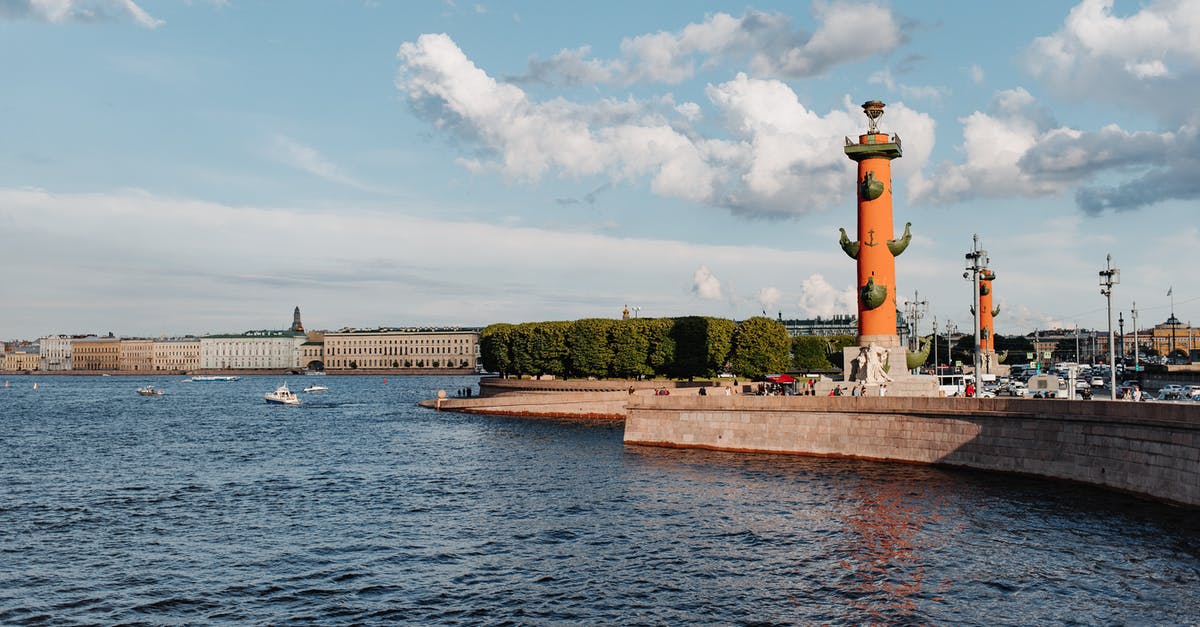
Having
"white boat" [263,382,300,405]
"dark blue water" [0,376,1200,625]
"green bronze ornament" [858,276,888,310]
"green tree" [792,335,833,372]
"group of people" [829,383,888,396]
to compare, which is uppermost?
"green bronze ornament" [858,276,888,310]

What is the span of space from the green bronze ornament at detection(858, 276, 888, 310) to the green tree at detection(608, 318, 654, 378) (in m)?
37.3

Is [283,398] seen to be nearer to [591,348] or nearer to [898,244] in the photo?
[591,348]

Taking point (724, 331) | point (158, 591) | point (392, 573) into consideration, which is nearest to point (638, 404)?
point (392, 573)

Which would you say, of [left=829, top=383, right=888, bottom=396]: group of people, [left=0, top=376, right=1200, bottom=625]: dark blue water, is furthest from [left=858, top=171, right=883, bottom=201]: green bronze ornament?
[left=0, top=376, right=1200, bottom=625]: dark blue water

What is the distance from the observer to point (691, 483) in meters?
36.9

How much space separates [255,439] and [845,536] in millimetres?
42927

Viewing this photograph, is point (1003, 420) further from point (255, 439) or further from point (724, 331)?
point (724, 331)

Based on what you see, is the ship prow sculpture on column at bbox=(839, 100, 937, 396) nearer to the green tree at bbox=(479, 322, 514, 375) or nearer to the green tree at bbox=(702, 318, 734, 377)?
the green tree at bbox=(702, 318, 734, 377)

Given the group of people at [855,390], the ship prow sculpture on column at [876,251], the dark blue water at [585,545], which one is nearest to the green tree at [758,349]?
the ship prow sculpture on column at [876,251]

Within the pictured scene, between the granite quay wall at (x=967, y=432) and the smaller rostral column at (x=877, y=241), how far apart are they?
24.4 ft

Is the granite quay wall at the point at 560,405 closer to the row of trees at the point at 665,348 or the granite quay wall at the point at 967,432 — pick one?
the row of trees at the point at 665,348

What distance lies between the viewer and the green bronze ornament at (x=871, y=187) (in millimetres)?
49438

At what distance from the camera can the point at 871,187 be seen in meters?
49.5

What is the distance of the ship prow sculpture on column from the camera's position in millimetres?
49406
